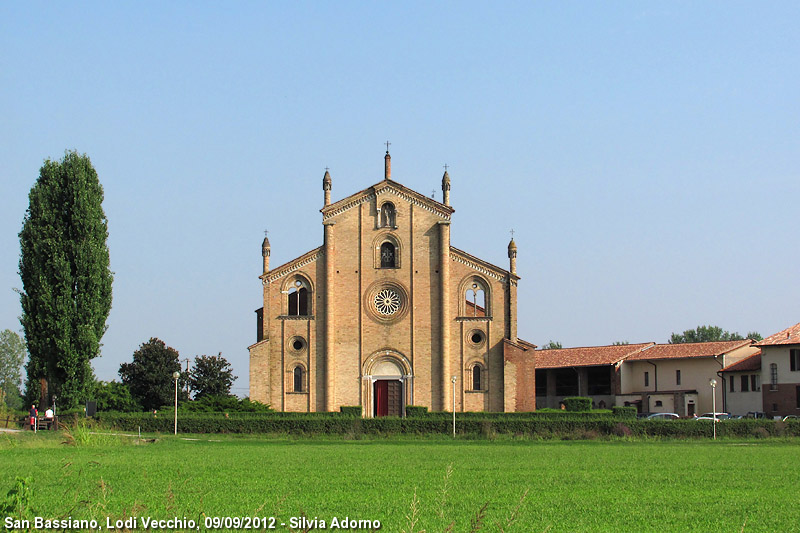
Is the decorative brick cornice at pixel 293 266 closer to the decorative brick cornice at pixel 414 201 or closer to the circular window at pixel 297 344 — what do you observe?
the circular window at pixel 297 344

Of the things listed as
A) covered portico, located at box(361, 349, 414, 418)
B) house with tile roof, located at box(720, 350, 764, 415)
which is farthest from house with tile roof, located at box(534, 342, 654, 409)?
covered portico, located at box(361, 349, 414, 418)

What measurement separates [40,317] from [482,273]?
25773 millimetres

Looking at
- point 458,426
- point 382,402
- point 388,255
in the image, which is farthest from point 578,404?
point 388,255

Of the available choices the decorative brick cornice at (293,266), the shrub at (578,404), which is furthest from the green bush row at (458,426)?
the decorative brick cornice at (293,266)

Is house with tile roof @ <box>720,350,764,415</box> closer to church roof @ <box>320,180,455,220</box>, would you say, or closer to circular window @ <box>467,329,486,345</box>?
circular window @ <box>467,329,486,345</box>

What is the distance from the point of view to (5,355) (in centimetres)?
12988

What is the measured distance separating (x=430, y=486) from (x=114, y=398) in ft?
155

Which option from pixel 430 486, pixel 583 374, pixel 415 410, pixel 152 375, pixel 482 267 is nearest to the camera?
pixel 430 486

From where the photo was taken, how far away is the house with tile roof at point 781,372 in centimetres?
6262

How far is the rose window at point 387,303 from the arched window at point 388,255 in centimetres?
173

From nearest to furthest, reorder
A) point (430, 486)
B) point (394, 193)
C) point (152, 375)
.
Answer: point (430, 486) < point (394, 193) < point (152, 375)

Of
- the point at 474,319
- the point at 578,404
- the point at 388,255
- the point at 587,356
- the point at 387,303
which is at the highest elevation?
the point at 388,255

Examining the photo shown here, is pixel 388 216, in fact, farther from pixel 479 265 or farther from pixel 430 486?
pixel 430 486

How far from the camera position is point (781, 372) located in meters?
63.6
